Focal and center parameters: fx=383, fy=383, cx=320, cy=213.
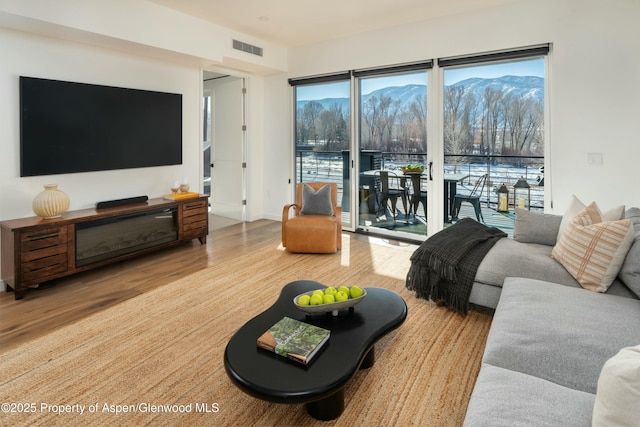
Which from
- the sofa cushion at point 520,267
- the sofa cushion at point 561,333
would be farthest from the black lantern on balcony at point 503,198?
the sofa cushion at point 561,333

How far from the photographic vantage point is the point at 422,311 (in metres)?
2.96

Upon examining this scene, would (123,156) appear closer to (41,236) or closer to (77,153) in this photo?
(77,153)

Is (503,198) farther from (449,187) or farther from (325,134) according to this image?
(325,134)

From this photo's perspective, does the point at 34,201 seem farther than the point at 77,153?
No

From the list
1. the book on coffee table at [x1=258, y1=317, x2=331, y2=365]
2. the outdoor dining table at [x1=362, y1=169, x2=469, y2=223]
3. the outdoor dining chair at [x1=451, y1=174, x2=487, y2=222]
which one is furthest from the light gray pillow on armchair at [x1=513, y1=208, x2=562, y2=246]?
the book on coffee table at [x1=258, y1=317, x2=331, y2=365]

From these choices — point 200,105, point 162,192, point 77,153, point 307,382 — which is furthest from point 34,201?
point 307,382

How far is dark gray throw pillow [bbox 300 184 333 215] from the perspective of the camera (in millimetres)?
4750

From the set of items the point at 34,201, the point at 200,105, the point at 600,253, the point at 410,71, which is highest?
the point at 410,71

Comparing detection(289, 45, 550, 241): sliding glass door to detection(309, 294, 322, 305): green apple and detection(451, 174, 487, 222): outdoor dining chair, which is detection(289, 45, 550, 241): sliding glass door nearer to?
detection(451, 174, 487, 222): outdoor dining chair

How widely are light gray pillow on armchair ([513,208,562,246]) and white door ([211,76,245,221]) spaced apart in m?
4.34

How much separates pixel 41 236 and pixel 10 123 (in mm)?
1094

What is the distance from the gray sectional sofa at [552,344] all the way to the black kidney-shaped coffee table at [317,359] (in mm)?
531

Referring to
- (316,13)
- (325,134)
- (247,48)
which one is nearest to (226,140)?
(247,48)

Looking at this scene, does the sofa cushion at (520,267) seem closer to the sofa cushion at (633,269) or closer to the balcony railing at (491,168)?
the sofa cushion at (633,269)
